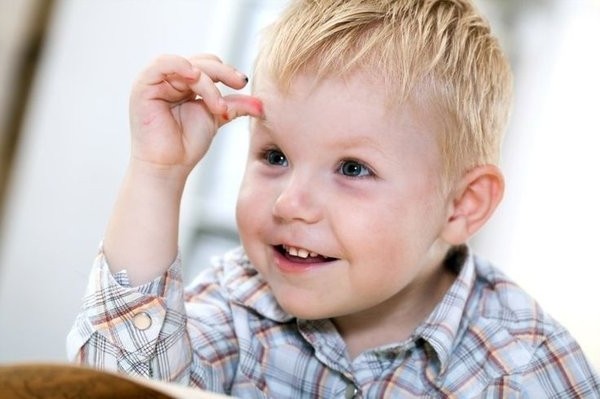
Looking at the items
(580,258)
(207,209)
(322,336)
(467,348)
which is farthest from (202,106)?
(580,258)

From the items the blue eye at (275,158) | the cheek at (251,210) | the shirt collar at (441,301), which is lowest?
the shirt collar at (441,301)

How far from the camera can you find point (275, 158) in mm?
1065

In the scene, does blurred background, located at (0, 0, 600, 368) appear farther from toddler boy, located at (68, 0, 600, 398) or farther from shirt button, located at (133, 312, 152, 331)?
shirt button, located at (133, 312, 152, 331)

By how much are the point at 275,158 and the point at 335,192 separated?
9 centimetres

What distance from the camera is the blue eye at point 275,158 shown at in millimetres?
1058

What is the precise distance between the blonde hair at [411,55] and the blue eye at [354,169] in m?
0.09

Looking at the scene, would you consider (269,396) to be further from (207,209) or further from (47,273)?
(47,273)

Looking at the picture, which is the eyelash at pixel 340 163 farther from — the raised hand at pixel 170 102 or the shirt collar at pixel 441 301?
the shirt collar at pixel 441 301

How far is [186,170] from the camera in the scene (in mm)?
1059

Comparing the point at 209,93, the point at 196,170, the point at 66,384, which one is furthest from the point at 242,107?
the point at 196,170

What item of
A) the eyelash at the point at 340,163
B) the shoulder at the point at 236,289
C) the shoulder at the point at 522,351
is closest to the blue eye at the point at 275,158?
the eyelash at the point at 340,163

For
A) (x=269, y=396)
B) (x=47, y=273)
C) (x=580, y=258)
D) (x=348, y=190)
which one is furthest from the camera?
(x=47, y=273)

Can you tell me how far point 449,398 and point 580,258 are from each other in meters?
1.45

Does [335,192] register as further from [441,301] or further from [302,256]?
[441,301]
